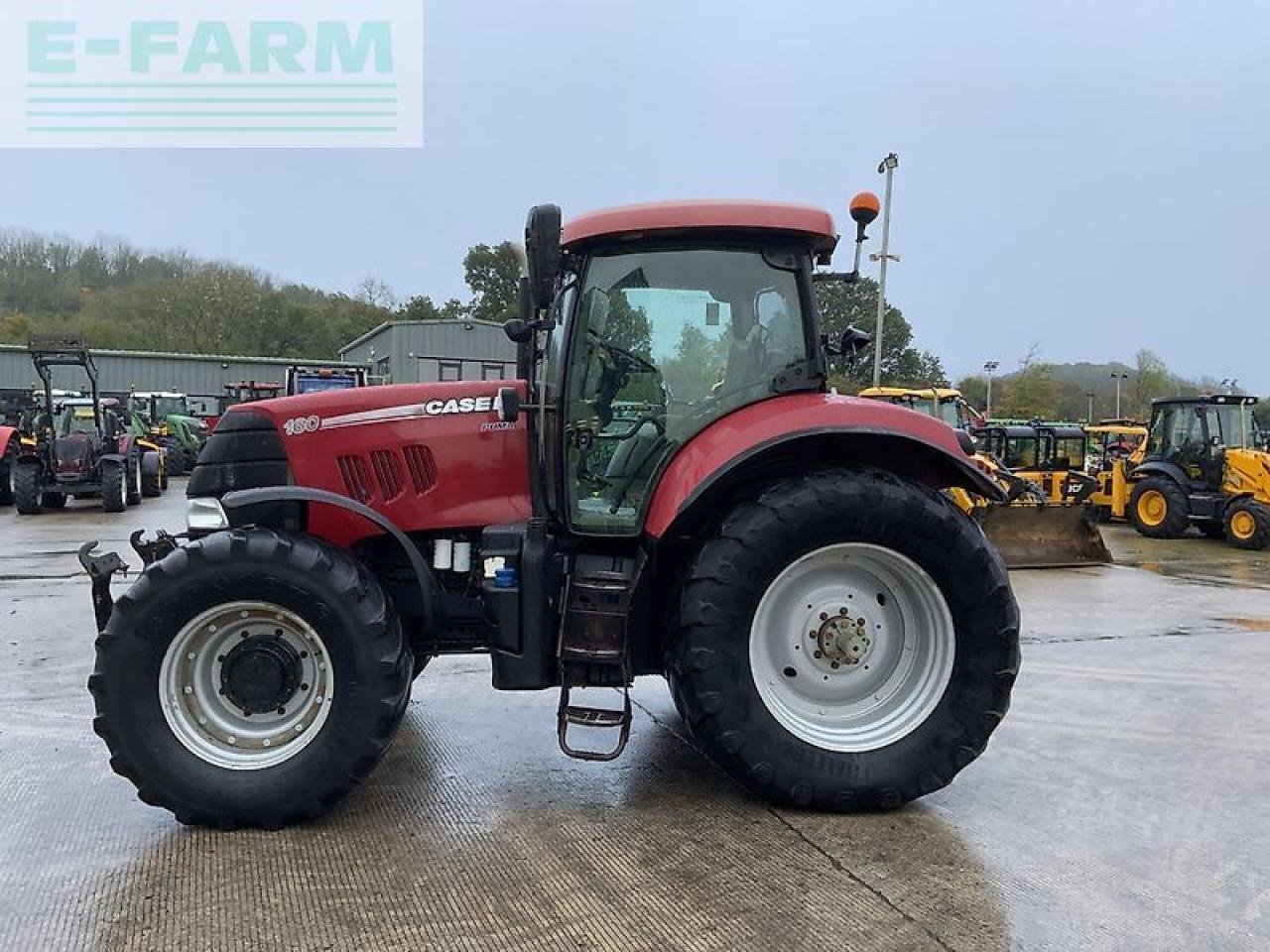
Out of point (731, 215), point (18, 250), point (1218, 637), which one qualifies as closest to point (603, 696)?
point (731, 215)

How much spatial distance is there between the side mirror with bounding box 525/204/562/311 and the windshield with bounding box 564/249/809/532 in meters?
0.35

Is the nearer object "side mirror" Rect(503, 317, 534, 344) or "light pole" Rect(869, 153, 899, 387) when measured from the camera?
"side mirror" Rect(503, 317, 534, 344)

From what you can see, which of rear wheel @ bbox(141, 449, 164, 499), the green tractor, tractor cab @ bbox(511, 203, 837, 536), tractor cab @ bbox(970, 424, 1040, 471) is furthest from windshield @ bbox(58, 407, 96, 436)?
tractor cab @ bbox(970, 424, 1040, 471)

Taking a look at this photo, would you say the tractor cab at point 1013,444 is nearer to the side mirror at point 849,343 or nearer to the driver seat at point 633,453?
the side mirror at point 849,343

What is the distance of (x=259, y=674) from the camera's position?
338cm

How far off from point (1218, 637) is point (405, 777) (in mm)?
5975

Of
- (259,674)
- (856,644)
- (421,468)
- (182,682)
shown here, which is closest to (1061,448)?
(856,644)

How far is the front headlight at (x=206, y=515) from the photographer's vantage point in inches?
146

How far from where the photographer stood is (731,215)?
11.7 feet

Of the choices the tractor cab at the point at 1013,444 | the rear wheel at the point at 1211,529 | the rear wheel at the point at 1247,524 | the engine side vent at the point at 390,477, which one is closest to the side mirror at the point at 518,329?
the engine side vent at the point at 390,477

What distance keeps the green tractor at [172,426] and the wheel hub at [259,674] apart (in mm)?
19974

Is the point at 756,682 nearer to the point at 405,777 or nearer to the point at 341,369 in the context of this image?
the point at 405,777

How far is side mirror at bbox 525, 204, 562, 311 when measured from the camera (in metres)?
3.23

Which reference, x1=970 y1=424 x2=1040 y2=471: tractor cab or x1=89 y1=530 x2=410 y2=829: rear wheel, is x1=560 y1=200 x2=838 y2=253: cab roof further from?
x1=970 y1=424 x2=1040 y2=471: tractor cab
